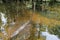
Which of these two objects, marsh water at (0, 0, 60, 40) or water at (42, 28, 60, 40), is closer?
water at (42, 28, 60, 40)

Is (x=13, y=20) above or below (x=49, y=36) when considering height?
Answer: above

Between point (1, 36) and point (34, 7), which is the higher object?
point (34, 7)

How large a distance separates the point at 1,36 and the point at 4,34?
79 millimetres

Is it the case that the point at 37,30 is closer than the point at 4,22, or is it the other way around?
the point at 37,30

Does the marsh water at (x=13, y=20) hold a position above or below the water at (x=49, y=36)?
above

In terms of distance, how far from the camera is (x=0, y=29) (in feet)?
11.5

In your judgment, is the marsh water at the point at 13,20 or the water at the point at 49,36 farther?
the marsh water at the point at 13,20

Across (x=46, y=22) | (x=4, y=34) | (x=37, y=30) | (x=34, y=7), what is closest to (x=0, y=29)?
(x=4, y=34)

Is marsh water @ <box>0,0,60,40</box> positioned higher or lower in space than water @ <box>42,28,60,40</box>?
higher

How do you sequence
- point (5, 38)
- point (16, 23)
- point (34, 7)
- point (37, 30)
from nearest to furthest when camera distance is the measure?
1. point (5, 38)
2. point (37, 30)
3. point (16, 23)
4. point (34, 7)

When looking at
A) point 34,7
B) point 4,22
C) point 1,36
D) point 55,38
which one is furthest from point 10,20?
point 55,38

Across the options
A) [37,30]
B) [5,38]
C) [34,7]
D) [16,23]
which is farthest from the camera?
[34,7]

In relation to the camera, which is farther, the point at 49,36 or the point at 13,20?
the point at 13,20

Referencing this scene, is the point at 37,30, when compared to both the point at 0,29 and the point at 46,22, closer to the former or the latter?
the point at 46,22
